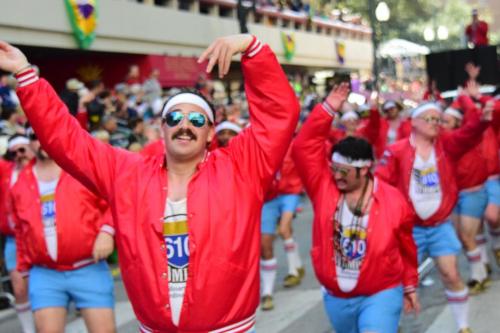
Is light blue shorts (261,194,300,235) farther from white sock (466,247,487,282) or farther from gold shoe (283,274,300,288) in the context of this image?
white sock (466,247,487,282)

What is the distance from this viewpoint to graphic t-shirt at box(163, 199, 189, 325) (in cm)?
357

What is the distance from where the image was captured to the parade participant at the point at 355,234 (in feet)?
16.8

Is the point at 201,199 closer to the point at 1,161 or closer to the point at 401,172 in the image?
the point at 401,172

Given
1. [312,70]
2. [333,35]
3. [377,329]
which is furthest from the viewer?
[333,35]

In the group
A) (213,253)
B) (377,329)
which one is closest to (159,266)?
(213,253)

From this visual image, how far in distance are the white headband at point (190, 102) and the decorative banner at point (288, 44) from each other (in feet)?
110

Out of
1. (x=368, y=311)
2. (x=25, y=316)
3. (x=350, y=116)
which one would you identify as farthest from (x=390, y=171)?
(x=350, y=116)

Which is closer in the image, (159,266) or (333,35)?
(159,266)

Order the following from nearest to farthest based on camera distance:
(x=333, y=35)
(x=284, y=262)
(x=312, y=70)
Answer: (x=284, y=262) < (x=312, y=70) < (x=333, y=35)

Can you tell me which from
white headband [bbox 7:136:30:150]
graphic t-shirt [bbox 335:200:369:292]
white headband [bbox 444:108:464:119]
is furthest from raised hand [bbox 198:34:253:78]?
white headband [bbox 444:108:464:119]

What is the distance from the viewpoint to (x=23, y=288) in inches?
286

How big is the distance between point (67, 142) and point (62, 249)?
2.03 meters

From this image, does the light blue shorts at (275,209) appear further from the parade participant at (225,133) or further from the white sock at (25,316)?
the white sock at (25,316)

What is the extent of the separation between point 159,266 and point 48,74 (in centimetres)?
2170
